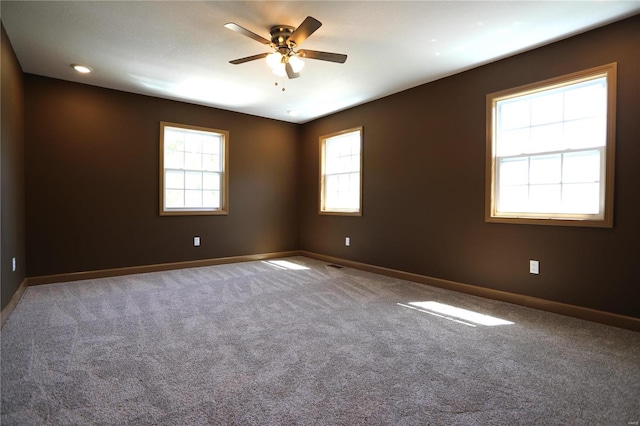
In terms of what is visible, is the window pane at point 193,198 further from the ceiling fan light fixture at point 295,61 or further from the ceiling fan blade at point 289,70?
the ceiling fan light fixture at point 295,61

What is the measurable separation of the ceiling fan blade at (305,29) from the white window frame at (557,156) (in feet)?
7.22

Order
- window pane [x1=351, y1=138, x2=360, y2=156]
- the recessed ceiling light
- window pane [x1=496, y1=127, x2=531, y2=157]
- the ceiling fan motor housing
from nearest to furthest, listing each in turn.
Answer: the ceiling fan motor housing
window pane [x1=496, y1=127, x2=531, y2=157]
the recessed ceiling light
window pane [x1=351, y1=138, x2=360, y2=156]

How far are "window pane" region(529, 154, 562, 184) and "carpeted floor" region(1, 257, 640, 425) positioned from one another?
130cm

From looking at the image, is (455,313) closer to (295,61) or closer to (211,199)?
(295,61)

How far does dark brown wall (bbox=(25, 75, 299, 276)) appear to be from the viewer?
414 centimetres

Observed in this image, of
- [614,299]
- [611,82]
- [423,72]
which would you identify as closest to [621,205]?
[614,299]

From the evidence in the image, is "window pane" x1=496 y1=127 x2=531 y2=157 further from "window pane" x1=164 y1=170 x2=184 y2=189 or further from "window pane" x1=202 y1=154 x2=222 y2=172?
"window pane" x1=164 y1=170 x2=184 y2=189

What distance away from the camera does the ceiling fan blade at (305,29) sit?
7.99ft

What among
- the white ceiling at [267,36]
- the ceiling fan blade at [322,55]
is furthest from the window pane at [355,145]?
the ceiling fan blade at [322,55]

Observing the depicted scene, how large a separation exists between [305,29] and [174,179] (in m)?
3.47

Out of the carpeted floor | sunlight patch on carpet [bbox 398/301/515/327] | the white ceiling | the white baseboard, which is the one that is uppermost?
the white ceiling

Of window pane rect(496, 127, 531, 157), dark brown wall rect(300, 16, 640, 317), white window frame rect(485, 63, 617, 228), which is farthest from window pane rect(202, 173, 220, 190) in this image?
window pane rect(496, 127, 531, 157)

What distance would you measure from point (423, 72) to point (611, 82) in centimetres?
177

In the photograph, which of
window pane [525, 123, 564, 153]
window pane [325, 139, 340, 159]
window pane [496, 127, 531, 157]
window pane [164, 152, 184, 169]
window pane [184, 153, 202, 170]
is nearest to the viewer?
window pane [525, 123, 564, 153]
